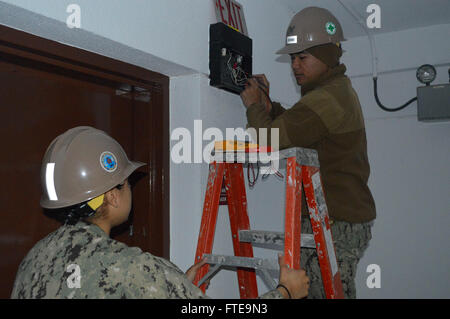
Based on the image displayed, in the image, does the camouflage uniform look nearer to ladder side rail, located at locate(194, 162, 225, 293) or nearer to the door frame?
ladder side rail, located at locate(194, 162, 225, 293)

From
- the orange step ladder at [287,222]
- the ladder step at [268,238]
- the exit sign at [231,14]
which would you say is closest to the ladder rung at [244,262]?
the orange step ladder at [287,222]

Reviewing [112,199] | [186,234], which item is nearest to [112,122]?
[186,234]

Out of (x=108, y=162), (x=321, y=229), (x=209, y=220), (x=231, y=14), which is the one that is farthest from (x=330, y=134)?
(x=108, y=162)

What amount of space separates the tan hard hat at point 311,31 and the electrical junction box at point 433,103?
5.13 feet

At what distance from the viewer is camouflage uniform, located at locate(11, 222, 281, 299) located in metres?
0.97

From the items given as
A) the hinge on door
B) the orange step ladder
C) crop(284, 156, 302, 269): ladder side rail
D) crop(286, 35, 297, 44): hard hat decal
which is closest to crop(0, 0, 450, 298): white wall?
the hinge on door

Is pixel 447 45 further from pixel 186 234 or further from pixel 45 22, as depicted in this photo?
pixel 45 22

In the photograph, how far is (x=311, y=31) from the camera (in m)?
1.99

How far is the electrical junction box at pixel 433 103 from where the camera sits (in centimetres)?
319

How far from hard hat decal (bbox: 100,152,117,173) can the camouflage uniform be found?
0.65 feet

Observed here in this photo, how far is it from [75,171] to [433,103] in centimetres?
291

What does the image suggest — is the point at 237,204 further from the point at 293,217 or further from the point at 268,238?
the point at 293,217
